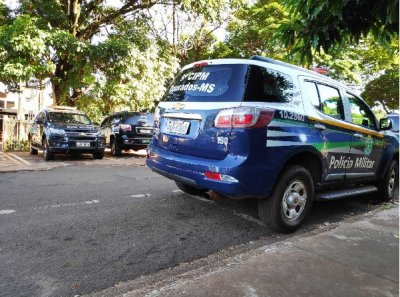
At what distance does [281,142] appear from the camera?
12.8 ft

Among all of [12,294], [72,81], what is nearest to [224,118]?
[12,294]

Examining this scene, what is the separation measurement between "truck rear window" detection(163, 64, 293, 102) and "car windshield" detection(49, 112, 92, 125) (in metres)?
7.72

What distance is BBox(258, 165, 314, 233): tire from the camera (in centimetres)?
405

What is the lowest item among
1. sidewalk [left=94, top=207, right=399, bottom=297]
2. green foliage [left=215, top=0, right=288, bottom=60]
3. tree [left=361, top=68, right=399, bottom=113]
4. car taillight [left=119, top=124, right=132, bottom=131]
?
sidewalk [left=94, top=207, right=399, bottom=297]

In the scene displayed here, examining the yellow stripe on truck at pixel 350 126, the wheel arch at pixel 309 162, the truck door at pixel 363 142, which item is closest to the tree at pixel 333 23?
the yellow stripe on truck at pixel 350 126

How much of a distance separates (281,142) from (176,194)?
8.41 ft

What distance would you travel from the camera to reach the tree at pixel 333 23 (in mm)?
3242

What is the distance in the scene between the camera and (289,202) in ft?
13.9

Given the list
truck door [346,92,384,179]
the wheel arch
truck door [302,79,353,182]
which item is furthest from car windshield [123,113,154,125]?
the wheel arch

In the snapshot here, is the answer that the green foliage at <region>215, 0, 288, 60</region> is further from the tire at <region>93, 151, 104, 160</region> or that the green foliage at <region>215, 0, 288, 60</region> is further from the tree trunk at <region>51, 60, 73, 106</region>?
the tire at <region>93, 151, 104, 160</region>

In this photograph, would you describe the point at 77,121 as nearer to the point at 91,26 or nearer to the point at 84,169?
the point at 84,169

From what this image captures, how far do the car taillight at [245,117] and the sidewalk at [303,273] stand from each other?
1266 millimetres

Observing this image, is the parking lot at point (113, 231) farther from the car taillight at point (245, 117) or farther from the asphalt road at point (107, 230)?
the car taillight at point (245, 117)

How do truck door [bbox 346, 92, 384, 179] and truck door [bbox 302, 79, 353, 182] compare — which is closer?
truck door [bbox 302, 79, 353, 182]
